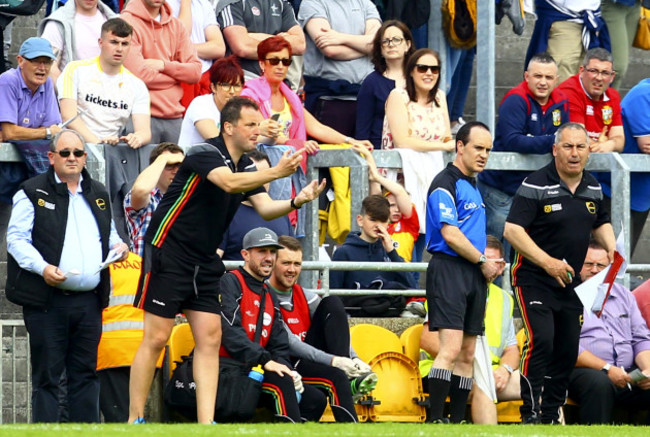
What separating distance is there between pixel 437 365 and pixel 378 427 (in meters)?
1.50

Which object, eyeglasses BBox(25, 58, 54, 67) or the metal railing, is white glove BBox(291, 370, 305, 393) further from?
eyeglasses BBox(25, 58, 54, 67)

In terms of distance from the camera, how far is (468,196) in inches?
407

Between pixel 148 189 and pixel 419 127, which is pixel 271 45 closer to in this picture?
pixel 419 127

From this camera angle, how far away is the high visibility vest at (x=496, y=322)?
1133 cm

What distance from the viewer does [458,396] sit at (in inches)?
407

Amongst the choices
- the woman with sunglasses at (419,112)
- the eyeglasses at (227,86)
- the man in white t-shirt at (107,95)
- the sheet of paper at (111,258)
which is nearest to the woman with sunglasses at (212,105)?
the eyeglasses at (227,86)

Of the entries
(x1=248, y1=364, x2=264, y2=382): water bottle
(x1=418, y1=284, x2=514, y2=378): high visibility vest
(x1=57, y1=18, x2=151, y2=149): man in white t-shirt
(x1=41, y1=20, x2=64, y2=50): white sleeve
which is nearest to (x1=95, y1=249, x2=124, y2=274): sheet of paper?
(x1=248, y1=364, x2=264, y2=382): water bottle

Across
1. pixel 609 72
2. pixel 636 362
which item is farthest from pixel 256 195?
pixel 609 72

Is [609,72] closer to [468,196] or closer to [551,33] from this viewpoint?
[551,33]

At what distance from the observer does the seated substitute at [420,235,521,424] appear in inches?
420

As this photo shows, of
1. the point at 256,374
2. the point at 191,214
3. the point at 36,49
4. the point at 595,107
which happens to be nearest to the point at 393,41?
the point at 595,107

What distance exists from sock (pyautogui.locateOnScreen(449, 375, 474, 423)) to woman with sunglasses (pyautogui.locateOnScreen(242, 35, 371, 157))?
261 centimetres

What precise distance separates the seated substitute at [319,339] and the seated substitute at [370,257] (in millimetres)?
825

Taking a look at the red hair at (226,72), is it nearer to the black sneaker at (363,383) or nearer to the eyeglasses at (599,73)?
the black sneaker at (363,383)
